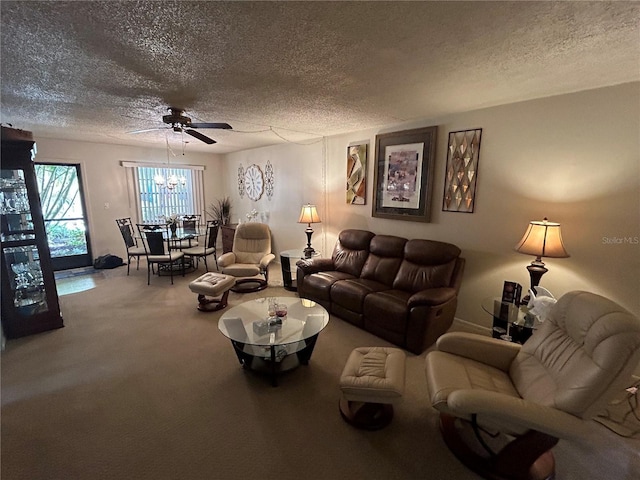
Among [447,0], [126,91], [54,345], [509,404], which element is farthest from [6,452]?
[447,0]

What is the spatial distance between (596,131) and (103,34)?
3.61m

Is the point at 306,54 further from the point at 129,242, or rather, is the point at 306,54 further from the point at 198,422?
the point at 129,242

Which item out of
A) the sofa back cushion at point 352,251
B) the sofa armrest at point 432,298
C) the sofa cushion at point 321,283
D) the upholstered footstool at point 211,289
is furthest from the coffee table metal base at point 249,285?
the sofa armrest at point 432,298

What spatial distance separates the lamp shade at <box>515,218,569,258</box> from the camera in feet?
7.72

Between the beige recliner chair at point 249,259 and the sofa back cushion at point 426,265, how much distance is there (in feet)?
7.28

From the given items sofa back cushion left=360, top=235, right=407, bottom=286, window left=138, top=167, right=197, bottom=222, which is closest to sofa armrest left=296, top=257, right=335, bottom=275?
sofa back cushion left=360, top=235, right=407, bottom=286

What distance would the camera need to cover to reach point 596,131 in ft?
7.84

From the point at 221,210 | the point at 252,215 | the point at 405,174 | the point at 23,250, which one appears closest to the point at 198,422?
the point at 23,250

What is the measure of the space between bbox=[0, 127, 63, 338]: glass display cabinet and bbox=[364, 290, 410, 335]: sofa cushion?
3.53 metres

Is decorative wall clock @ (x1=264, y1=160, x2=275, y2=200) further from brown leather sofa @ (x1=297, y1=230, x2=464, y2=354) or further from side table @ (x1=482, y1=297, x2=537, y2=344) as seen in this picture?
side table @ (x1=482, y1=297, x2=537, y2=344)

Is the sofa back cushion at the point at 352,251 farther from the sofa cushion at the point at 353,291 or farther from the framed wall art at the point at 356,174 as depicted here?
the framed wall art at the point at 356,174

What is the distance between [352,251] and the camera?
407 centimetres

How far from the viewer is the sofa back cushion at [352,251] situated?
3.92 meters

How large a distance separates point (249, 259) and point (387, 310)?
112 inches
